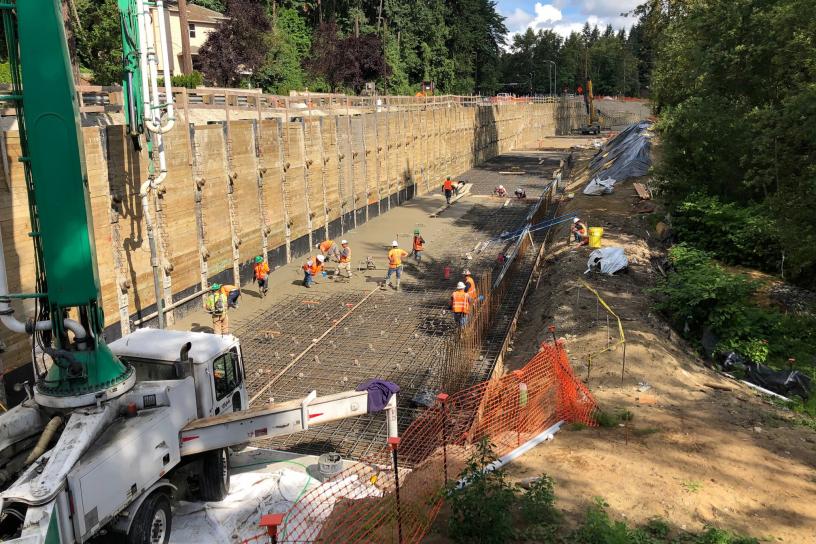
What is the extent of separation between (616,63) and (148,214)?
443 feet

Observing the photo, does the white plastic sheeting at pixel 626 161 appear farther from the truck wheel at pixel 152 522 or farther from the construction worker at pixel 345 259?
the truck wheel at pixel 152 522

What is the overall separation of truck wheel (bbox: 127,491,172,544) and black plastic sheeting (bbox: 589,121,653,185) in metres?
29.0

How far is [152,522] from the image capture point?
659 cm

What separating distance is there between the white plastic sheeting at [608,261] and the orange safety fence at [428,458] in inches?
317

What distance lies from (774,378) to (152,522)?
37.8 feet

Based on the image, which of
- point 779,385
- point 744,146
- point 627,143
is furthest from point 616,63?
point 779,385

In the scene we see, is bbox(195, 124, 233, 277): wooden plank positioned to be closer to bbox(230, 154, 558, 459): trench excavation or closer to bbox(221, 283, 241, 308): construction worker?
bbox(221, 283, 241, 308): construction worker

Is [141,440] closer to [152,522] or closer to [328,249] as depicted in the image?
[152,522]

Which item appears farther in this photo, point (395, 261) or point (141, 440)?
point (395, 261)

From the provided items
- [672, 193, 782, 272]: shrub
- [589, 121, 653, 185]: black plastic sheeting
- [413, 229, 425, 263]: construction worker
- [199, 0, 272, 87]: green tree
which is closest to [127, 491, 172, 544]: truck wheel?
[413, 229, 425, 263]: construction worker

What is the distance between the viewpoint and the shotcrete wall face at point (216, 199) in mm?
12531

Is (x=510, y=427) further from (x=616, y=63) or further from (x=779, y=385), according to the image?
(x=616, y=63)

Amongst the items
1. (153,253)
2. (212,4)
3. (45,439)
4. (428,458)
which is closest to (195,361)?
(45,439)

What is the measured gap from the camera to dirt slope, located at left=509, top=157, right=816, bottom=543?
7.50 meters
